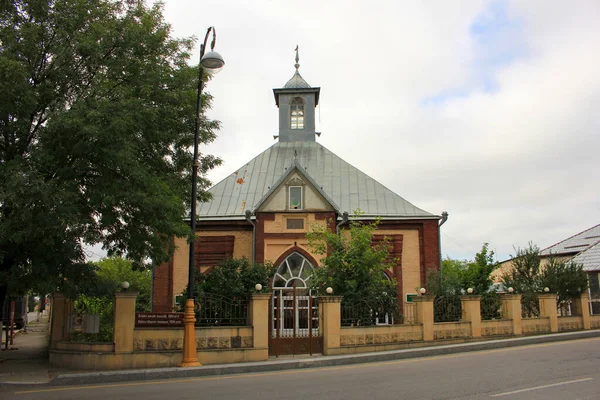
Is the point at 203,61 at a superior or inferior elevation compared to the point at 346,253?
superior

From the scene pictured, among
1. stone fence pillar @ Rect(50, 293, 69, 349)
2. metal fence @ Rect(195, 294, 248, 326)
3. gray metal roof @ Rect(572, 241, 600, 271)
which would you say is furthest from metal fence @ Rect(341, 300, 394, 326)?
gray metal roof @ Rect(572, 241, 600, 271)

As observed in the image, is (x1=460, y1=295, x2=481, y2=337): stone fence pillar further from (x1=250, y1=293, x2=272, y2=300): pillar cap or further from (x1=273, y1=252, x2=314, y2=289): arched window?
(x1=273, y1=252, x2=314, y2=289): arched window

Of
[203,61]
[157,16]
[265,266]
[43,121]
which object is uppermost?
[157,16]

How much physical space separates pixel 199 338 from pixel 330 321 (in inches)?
155

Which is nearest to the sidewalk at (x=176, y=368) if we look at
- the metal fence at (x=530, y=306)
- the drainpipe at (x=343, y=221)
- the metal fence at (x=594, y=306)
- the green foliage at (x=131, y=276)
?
the metal fence at (x=530, y=306)

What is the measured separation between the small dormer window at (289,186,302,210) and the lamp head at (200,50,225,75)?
1284 cm

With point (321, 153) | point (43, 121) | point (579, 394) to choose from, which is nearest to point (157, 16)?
point (43, 121)

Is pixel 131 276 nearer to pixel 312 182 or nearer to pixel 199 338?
pixel 312 182

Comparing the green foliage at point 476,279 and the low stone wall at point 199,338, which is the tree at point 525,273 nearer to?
the green foliage at point 476,279

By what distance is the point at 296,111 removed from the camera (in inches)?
1315

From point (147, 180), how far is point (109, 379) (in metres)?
4.78

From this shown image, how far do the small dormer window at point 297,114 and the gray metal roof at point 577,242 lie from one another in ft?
78.6

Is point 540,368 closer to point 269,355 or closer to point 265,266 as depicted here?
point 269,355

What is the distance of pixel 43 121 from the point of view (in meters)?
13.9
